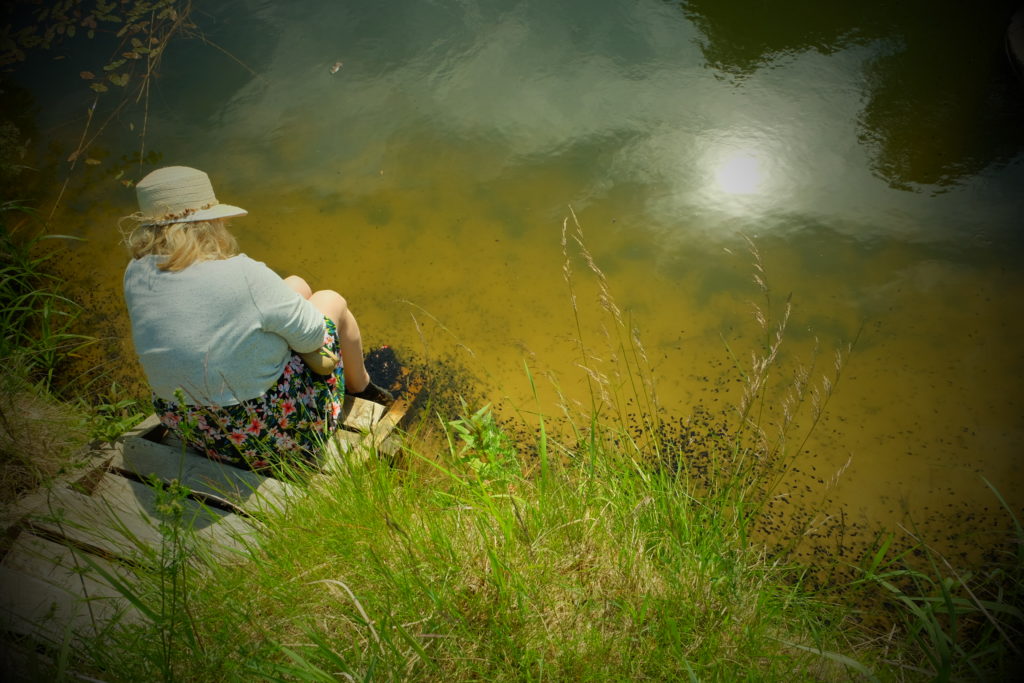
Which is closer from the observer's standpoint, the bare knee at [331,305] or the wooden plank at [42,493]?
the wooden plank at [42,493]

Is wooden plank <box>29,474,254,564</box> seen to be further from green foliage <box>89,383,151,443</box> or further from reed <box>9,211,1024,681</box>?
green foliage <box>89,383,151,443</box>

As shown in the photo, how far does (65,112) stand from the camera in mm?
3191

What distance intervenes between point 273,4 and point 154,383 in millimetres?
2818

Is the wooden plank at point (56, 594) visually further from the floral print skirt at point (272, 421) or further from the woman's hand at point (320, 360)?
the woman's hand at point (320, 360)

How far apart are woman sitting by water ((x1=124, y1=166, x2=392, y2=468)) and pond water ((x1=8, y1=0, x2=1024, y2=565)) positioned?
732mm

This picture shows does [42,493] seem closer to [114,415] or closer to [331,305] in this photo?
[114,415]

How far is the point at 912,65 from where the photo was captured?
2.60m

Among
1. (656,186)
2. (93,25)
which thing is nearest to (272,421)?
(656,186)

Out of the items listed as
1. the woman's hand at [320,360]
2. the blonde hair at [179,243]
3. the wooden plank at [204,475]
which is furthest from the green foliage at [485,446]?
the blonde hair at [179,243]

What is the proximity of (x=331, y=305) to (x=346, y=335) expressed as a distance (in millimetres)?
122

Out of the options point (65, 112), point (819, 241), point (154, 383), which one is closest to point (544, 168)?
point (819, 241)

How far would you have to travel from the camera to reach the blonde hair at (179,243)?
1427 millimetres

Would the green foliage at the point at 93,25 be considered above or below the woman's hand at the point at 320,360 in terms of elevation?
above

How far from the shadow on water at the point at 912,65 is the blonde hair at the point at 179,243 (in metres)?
2.43
